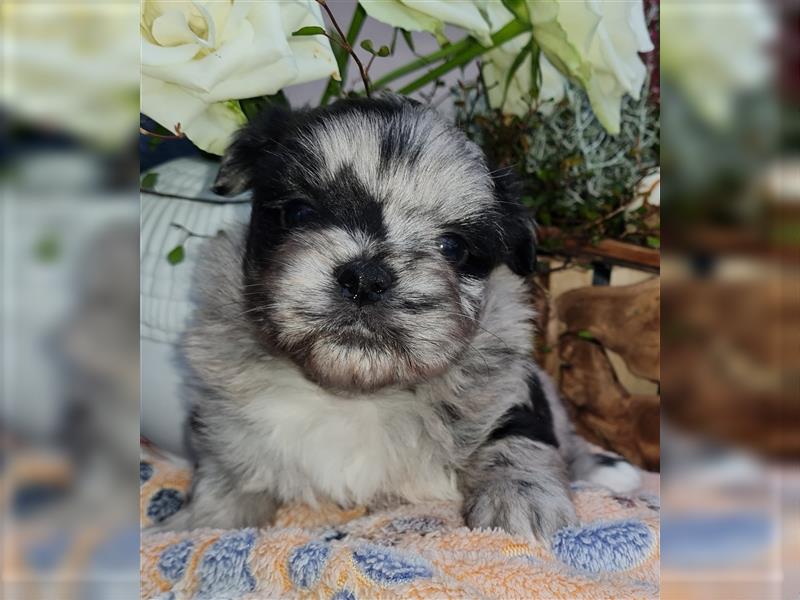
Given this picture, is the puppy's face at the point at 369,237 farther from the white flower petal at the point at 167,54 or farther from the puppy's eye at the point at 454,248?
the white flower petal at the point at 167,54

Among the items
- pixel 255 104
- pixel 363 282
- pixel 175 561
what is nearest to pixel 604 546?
pixel 363 282

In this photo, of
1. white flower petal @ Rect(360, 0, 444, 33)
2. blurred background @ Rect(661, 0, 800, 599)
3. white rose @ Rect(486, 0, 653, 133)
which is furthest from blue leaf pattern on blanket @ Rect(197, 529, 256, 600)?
white rose @ Rect(486, 0, 653, 133)

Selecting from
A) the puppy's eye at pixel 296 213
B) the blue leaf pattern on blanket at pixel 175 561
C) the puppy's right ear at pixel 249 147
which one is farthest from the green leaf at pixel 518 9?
the blue leaf pattern on blanket at pixel 175 561

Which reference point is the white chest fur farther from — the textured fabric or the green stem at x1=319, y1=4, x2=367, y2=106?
the green stem at x1=319, y1=4, x2=367, y2=106

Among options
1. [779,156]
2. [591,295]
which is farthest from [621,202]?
[779,156]

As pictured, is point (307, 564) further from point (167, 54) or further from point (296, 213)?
point (167, 54)

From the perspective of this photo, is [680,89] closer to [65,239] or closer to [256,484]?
[65,239]
